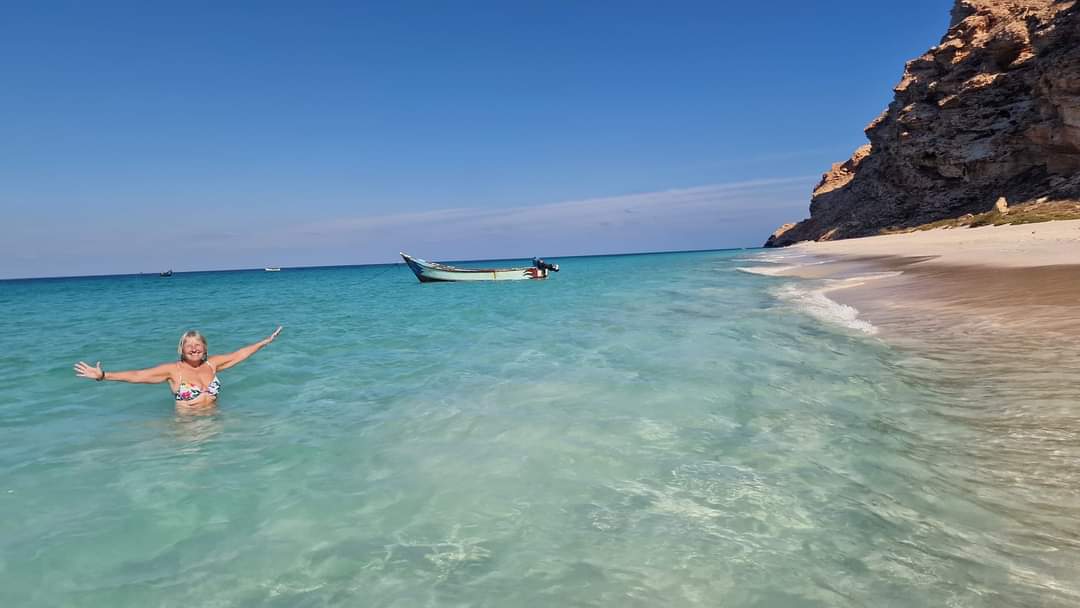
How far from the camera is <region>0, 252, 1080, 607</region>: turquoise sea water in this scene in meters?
3.58

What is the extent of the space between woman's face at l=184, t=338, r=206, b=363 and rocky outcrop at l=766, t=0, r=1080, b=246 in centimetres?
5581

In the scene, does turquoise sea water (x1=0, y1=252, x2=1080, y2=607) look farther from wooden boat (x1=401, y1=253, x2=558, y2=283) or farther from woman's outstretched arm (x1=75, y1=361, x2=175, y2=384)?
wooden boat (x1=401, y1=253, x2=558, y2=283)

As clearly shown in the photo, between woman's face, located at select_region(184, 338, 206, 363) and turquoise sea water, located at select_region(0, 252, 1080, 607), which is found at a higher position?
woman's face, located at select_region(184, 338, 206, 363)

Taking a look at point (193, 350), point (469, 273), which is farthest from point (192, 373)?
point (469, 273)

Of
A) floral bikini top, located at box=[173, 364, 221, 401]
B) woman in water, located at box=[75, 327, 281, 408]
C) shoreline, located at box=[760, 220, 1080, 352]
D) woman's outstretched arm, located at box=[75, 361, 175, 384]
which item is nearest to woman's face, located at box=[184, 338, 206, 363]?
woman in water, located at box=[75, 327, 281, 408]

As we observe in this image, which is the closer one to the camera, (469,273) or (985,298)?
(985,298)

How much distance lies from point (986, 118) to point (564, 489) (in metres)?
70.4

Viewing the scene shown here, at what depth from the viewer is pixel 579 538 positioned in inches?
165

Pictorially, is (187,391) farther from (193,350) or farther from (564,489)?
(564,489)

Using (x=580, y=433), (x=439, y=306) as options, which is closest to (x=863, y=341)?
(x=580, y=433)

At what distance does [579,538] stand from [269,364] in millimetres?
10741

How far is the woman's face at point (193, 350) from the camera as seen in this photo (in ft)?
25.8

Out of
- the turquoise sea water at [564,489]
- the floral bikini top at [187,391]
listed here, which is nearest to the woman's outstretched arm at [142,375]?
the floral bikini top at [187,391]

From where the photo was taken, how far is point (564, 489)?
16.8 feet
